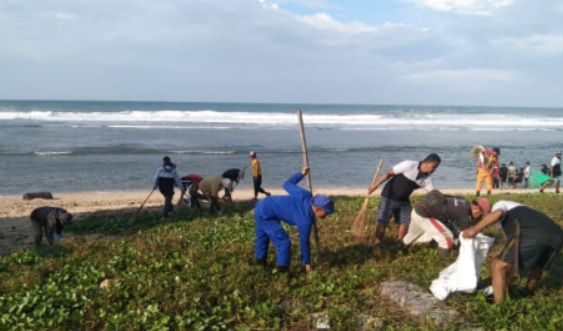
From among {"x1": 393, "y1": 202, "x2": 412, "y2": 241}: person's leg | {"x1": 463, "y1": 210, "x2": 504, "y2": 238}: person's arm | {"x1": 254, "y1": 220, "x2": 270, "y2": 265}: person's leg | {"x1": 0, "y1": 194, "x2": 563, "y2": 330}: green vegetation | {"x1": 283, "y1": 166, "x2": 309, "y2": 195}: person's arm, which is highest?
{"x1": 283, "y1": 166, "x2": 309, "y2": 195}: person's arm

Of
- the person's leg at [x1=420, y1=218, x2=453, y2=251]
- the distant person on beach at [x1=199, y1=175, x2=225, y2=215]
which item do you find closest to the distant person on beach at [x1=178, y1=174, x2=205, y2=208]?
the distant person on beach at [x1=199, y1=175, x2=225, y2=215]

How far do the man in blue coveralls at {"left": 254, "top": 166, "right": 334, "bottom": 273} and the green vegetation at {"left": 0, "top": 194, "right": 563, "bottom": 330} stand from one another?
1.29 feet

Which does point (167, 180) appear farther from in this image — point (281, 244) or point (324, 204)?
point (324, 204)

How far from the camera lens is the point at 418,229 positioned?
26.2 ft

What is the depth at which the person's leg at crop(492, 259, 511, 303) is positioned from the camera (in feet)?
19.0

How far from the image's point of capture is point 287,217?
6.86 meters

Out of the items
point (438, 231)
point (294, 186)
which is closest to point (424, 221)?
point (438, 231)

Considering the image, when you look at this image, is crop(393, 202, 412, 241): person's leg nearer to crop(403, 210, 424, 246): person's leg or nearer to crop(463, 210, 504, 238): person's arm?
crop(403, 210, 424, 246): person's leg

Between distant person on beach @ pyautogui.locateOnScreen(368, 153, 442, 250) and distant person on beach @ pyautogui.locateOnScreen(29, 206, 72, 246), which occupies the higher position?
distant person on beach @ pyautogui.locateOnScreen(368, 153, 442, 250)

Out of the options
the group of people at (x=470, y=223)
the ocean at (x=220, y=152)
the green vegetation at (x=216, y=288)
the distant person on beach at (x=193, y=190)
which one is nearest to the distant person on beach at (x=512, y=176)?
→ the ocean at (x=220, y=152)

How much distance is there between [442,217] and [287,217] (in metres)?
2.30

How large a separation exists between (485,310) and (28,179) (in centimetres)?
2070

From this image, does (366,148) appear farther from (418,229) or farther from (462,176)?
(418,229)

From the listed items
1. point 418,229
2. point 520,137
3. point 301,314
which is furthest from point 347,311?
point 520,137
